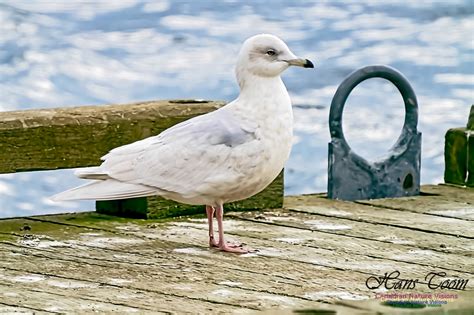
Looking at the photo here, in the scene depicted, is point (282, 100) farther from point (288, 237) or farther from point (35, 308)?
point (35, 308)

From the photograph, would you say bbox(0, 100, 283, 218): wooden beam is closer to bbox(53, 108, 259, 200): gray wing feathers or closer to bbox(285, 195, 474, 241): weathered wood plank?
bbox(285, 195, 474, 241): weathered wood plank

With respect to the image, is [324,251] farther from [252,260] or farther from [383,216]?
[383,216]

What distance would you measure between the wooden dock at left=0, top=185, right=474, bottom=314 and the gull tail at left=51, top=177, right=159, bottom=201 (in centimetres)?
27

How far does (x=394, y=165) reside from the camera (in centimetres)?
871

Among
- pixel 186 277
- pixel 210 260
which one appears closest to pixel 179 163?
pixel 210 260

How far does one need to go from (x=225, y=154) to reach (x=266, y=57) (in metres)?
0.55

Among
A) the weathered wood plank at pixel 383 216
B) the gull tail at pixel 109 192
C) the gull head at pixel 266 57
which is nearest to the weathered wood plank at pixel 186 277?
the gull tail at pixel 109 192

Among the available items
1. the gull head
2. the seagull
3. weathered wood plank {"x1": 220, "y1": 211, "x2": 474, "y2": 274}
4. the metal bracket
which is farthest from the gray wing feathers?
the metal bracket

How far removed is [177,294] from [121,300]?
0.26m

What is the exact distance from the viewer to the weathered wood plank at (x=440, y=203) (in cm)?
817

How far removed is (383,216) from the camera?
8055 millimetres

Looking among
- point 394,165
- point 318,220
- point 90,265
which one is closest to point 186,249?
point 90,265

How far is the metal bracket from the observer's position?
8562 millimetres

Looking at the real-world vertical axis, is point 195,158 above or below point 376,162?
above
